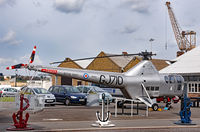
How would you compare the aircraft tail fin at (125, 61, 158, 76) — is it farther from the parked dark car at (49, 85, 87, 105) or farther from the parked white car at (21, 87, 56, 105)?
the parked white car at (21, 87, 56, 105)

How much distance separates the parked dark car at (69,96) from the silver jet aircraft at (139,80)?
500 centimetres

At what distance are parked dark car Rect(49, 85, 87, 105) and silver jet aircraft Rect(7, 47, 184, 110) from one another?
5.00m

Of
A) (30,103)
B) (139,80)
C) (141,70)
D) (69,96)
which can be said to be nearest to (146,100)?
(139,80)

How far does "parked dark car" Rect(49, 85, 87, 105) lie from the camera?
25.8 metres

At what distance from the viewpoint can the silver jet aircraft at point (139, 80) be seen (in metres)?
20.7

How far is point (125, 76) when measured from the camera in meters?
22.0

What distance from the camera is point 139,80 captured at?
2211cm

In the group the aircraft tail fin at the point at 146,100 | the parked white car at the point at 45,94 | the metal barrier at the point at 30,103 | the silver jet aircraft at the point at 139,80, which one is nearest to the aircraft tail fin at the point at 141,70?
the silver jet aircraft at the point at 139,80

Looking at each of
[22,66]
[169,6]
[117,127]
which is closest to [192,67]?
[22,66]

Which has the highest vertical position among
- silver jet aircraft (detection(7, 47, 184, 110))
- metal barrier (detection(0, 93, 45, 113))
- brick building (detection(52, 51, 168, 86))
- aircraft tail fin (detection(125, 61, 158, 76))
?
brick building (detection(52, 51, 168, 86))

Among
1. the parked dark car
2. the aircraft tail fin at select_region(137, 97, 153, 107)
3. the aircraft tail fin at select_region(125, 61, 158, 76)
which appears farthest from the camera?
the parked dark car

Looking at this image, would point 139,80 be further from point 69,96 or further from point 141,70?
point 69,96

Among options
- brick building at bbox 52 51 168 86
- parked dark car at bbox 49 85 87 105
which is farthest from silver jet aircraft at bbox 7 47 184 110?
brick building at bbox 52 51 168 86

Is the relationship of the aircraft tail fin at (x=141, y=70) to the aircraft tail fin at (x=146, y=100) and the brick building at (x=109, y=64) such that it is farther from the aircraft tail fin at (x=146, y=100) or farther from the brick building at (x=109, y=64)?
the brick building at (x=109, y=64)
